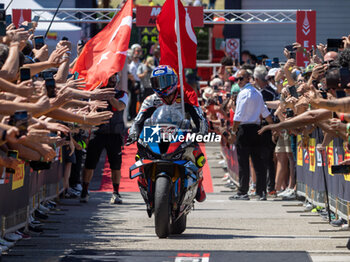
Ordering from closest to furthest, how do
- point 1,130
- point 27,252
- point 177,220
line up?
1. point 1,130
2. point 27,252
3. point 177,220

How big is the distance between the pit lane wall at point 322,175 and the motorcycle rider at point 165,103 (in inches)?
74.3

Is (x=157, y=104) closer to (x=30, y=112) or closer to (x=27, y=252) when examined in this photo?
(x=27, y=252)

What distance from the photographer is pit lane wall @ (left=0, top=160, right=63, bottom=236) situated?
31.8 ft

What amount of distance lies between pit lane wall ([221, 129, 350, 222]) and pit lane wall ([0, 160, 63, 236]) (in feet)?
13.6

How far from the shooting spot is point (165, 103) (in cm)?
1168

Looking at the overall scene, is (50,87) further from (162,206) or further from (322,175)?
(322,175)

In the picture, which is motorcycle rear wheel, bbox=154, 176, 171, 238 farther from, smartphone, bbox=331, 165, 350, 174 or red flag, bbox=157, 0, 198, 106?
red flag, bbox=157, 0, 198, 106

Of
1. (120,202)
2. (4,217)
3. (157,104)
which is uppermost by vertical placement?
(157,104)

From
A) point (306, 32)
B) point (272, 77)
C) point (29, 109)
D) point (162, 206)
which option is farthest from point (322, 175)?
point (306, 32)

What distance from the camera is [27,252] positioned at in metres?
9.57

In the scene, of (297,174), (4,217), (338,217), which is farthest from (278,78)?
(4,217)

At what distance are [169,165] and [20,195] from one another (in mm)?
1891

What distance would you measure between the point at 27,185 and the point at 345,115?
4789 millimetres

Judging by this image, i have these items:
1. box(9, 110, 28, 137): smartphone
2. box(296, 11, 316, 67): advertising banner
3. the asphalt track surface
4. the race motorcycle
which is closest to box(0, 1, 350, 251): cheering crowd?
box(9, 110, 28, 137): smartphone
